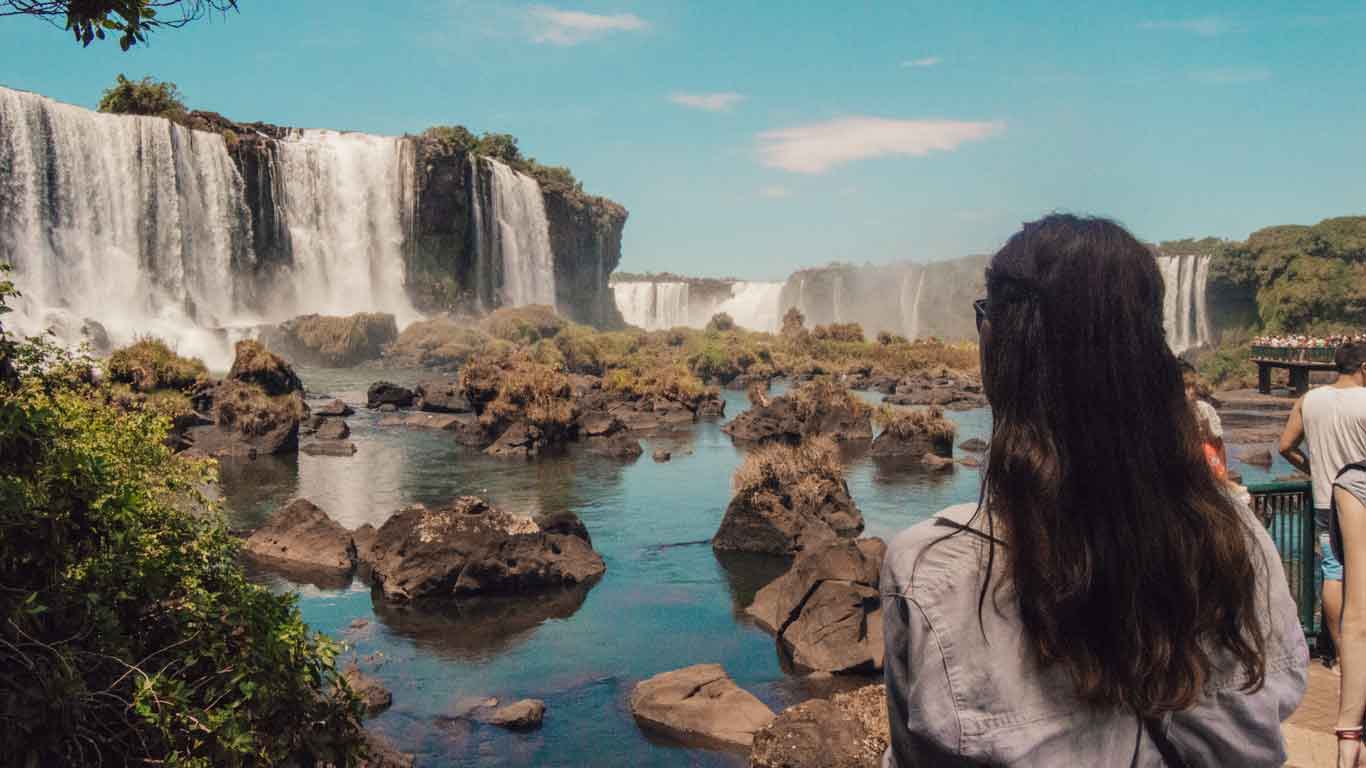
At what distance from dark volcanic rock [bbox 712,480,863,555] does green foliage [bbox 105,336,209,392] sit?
1485 centimetres

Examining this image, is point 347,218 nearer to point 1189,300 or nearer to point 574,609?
point 1189,300

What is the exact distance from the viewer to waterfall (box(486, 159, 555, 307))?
211 ft

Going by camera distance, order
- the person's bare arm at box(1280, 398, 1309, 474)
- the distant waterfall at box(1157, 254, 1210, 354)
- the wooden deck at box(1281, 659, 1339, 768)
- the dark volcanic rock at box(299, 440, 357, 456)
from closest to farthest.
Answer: the wooden deck at box(1281, 659, 1339, 768) → the person's bare arm at box(1280, 398, 1309, 474) → the dark volcanic rock at box(299, 440, 357, 456) → the distant waterfall at box(1157, 254, 1210, 354)

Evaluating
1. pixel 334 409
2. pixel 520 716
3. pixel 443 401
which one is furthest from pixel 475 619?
pixel 334 409

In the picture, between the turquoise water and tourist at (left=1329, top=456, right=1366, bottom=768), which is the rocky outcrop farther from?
tourist at (left=1329, top=456, right=1366, bottom=768)

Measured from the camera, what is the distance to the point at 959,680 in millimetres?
1510

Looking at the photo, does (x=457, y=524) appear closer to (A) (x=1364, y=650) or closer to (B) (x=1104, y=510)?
(A) (x=1364, y=650)

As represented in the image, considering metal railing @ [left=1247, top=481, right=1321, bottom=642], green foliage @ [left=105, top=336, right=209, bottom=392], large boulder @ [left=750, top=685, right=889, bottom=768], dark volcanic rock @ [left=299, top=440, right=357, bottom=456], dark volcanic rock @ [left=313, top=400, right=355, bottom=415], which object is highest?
green foliage @ [left=105, top=336, right=209, bottom=392]

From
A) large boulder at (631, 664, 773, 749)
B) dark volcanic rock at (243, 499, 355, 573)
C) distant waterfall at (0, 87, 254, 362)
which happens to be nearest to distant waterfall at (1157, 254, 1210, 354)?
distant waterfall at (0, 87, 254, 362)

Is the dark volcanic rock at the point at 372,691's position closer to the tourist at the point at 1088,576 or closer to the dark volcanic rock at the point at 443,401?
the tourist at the point at 1088,576

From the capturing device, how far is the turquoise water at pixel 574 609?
29.7 feet

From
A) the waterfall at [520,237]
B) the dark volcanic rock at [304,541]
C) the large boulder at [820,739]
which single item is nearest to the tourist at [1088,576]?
the large boulder at [820,739]

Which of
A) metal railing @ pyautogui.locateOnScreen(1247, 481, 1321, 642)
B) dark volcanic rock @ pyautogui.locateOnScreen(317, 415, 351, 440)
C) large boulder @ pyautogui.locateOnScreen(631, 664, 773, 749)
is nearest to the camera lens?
metal railing @ pyautogui.locateOnScreen(1247, 481, 1321, 642)

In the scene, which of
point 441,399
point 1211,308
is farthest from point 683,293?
point 441,399
